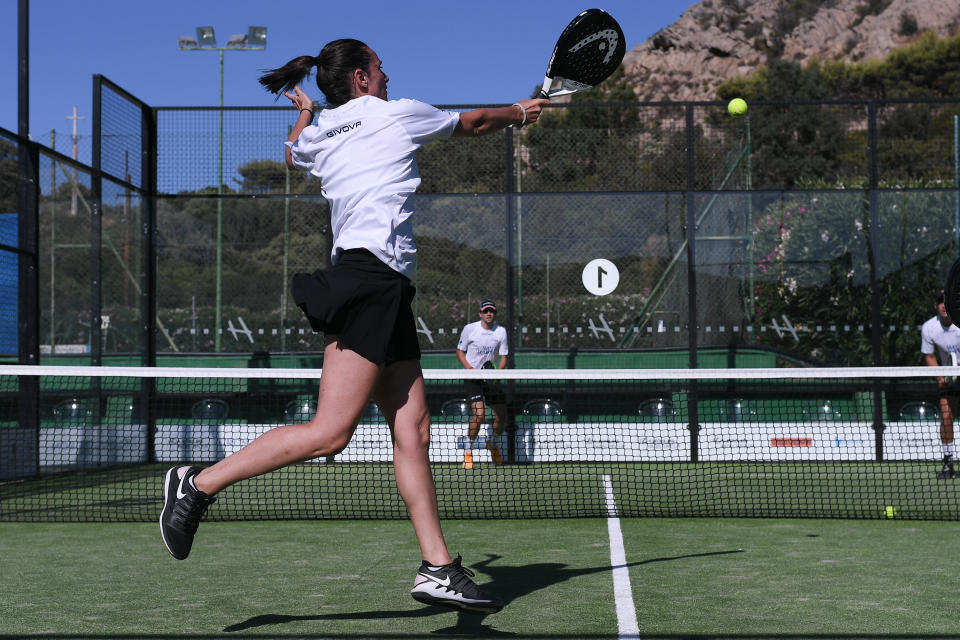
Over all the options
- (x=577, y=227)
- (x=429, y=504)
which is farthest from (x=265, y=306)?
(x=429, y=504)

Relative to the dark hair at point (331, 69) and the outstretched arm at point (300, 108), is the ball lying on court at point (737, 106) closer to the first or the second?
the outstretched arm at point (300, 108)

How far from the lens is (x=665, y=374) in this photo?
6.84 metres

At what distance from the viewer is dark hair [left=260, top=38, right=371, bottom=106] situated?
12.6 feet

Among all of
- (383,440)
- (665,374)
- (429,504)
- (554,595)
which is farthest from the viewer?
(383,440)

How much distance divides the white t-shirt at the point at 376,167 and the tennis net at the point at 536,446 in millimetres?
2849

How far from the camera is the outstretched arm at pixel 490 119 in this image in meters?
3.78

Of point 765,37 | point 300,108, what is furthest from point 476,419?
point 765,37

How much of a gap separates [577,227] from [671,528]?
20.6ft

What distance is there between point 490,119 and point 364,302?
2.45 feet

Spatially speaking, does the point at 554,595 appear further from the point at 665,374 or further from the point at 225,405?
the point at 225,405

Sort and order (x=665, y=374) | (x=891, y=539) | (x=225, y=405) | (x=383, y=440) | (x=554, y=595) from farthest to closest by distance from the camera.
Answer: (x=225, y=405)
(x=383, y=440)
(x=665, y=374)
(x=891, y=539)
(x=554, y=595)

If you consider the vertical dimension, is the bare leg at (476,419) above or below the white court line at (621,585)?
above

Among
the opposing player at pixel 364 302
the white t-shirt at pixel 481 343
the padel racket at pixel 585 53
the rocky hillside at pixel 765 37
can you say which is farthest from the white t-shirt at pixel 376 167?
the rocky hillside at pixel 765 37

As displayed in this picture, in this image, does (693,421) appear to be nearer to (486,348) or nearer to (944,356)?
(486,348)
